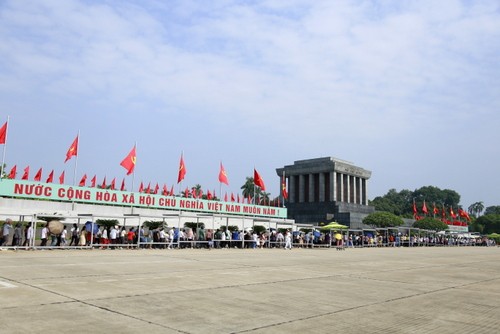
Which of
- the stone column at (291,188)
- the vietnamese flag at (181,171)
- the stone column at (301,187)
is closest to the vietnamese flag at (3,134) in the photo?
the vietnamese flag at (181,171)

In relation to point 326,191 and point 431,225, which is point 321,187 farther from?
point 431,225

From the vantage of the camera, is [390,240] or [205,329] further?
[390,240]

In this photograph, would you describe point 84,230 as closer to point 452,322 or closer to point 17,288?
point 17,288

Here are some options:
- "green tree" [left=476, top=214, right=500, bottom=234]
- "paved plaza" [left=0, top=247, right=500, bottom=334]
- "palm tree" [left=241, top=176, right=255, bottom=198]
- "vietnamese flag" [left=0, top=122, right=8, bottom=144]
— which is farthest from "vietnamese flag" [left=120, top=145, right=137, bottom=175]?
"green tree" [left=476, top=214, right=500, bottom=234]

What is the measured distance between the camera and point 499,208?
650ft

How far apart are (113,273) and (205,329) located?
709cm

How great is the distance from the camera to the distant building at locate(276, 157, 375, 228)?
3611 inches

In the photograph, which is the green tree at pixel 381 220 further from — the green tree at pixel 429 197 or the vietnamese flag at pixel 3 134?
the green tree at pixel 429 197

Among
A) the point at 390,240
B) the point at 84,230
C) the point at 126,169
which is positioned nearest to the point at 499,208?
the point at 390,240

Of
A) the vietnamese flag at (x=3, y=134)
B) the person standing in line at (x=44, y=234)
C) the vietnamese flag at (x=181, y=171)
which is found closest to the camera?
the person standing in line at (x=44, y=234)

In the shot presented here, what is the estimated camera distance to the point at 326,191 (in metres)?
99.9

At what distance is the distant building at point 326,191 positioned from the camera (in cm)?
9173

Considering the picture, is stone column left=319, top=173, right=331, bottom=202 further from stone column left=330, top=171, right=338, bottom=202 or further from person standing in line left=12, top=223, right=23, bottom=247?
person standing in line left=12, top=223, right=23, bottom=247

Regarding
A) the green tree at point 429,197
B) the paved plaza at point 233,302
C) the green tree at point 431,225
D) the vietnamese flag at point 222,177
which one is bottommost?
the paved plaza at point 233,302
